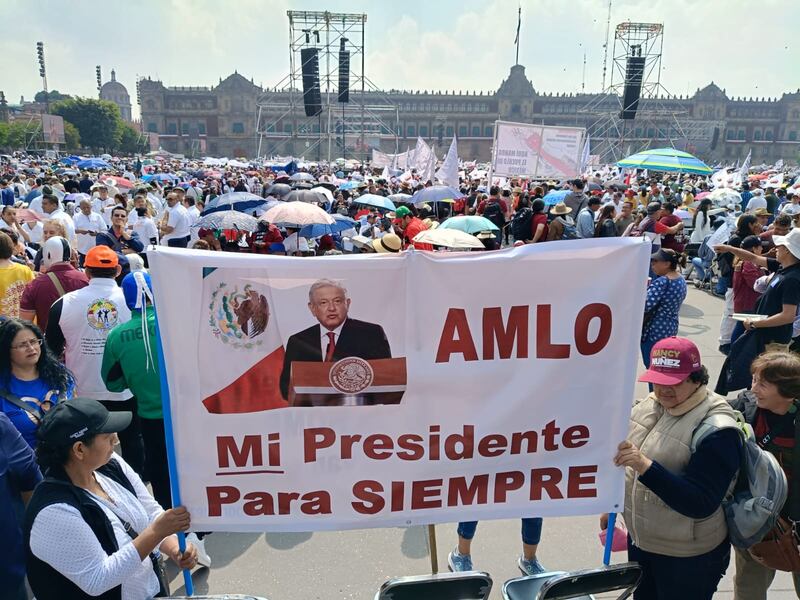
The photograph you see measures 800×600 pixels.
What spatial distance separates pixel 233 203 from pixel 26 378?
8.33 meters

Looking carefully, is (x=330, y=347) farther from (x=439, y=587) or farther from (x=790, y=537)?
(x=790, y=537)

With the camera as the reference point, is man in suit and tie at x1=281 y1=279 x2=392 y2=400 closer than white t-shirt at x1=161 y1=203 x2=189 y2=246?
Yes

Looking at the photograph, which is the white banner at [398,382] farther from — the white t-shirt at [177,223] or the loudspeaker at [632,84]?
the loudspeaker at [632,84]

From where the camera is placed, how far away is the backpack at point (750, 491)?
2.04m

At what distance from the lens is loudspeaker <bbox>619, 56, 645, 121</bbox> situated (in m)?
38.7

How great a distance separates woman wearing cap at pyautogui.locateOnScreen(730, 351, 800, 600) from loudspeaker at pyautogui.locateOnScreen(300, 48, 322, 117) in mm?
33570

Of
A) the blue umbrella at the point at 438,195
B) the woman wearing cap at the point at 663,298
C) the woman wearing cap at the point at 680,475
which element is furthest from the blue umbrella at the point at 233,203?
the woman wearing cap at the point at 680,475

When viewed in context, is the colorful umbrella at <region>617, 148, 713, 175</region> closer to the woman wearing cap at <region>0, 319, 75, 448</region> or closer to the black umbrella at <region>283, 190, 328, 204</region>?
the black umbrella at <region>283, 190, 328, 204</region>

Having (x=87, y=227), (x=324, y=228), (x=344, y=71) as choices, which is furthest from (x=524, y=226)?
(x=344, y=71)

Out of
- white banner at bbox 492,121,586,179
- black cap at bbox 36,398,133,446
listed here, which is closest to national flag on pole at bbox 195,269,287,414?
black cap at bbox 36,398,133,446

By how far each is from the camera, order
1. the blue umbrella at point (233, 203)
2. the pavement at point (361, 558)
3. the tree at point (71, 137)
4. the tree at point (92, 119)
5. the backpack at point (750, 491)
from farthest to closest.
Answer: the tree at point (92, 119), the tree at point (71, 137), the blue umbrella at point (233, 203), the pavement at point (361, 558), the backpack at point (750, 491)

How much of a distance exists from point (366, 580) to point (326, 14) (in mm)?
39508

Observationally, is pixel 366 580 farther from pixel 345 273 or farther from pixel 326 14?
pixel 326 14

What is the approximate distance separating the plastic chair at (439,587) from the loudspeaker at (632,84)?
4069 cm
